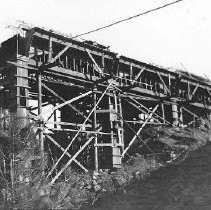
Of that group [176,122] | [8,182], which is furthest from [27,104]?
[176,122]

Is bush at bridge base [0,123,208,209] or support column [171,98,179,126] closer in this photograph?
bush at bridge base [0,123,208,209]

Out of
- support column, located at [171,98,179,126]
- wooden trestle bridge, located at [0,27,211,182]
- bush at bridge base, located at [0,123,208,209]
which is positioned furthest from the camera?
support column, located at [171,98,179,126]

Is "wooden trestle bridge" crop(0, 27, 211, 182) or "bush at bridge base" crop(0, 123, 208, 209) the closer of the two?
"bush at bridge base" crop(0, 123, 208, 209)

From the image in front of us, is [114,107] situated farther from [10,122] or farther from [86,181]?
[10,122]

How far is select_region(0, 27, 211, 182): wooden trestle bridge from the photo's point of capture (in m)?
18.8

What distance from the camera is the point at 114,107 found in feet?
75.4

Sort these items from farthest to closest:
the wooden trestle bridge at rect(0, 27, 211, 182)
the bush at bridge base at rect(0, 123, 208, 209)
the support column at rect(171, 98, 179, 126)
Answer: the support column at rect(171, 98, 179, 126), the wooden trestle bridge at rect(0, 27, 211, 182), the bush at bridge base at rect(0, 123, 208, 209)

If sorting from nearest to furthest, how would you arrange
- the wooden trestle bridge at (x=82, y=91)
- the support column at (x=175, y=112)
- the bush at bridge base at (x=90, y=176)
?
1. the bush at bridge base at (x=90, y=176)
2. the wooden trestle bridge at (x=82, y=91)
3. the support column at (x=175, y=112)

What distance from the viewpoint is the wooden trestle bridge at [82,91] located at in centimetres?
1880

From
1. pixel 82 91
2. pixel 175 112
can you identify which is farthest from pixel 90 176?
pixel 175 112

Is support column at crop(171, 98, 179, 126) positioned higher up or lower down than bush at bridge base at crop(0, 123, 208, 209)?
higher up

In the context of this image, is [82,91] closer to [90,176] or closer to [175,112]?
[90,176]

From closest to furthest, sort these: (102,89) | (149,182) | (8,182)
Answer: (8,182)
(149,182)
(102,89)

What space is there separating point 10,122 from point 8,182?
Answer: 191 centimetres
